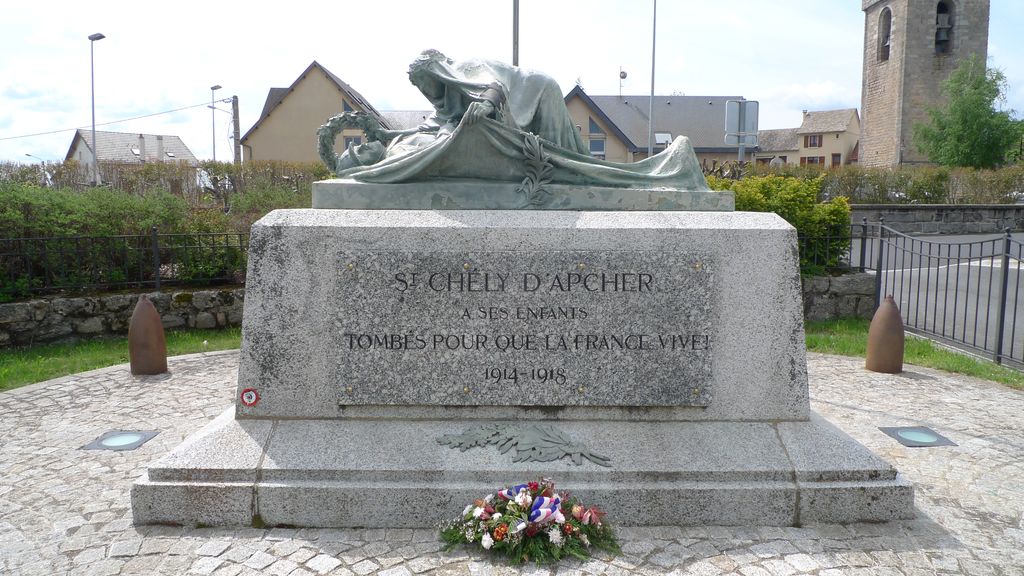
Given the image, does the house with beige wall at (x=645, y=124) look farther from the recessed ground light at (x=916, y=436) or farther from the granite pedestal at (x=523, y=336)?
the granite pedestal at (x=523, y=336)

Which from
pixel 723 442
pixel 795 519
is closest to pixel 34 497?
pixel 723 442

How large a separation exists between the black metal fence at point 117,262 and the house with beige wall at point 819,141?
53.2 m

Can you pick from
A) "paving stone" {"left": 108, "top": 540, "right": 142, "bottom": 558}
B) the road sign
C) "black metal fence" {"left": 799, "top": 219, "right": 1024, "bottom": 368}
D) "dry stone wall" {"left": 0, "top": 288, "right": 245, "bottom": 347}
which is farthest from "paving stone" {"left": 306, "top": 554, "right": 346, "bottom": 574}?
the road sign

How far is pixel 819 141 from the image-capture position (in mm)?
58688

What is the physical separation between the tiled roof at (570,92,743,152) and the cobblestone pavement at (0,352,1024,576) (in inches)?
1249

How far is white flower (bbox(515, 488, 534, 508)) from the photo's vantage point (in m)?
3.21

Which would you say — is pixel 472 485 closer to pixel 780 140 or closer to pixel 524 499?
pixel 524 499

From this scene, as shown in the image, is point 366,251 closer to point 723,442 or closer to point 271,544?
point 271,544

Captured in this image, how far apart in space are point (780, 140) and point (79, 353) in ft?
199

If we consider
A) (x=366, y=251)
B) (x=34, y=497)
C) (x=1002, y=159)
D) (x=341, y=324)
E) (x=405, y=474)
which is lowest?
(x=34, y=497)

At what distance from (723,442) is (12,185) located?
890cm

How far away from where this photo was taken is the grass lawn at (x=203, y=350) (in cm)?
655

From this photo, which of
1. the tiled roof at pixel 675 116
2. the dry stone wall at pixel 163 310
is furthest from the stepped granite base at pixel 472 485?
the tiled roof at pixel 675 116

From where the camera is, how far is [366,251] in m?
3.72
